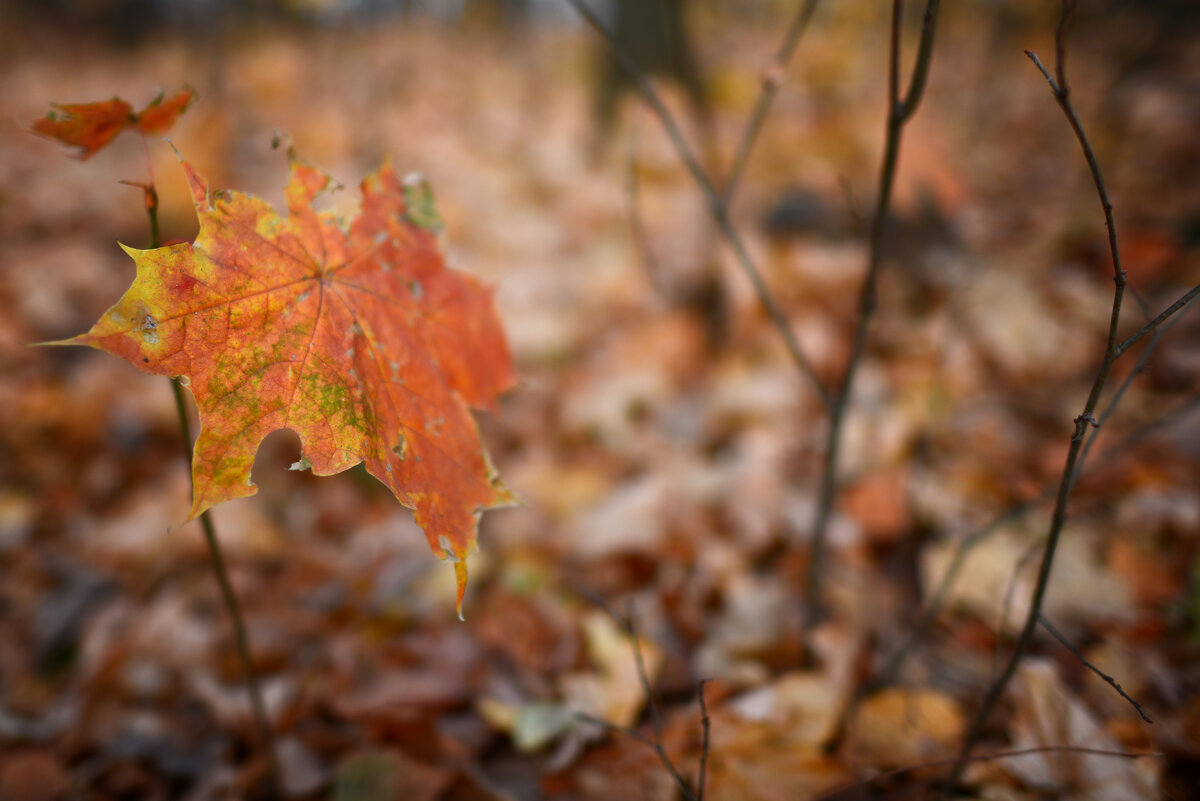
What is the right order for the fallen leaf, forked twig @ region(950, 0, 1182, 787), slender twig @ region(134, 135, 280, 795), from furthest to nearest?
the fallen leaf
slender twig @ region(134, 135, 280, 795)
forked twig @ region(950, 0, 1182, 787)

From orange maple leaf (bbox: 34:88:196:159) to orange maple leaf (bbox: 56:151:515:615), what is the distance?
6.9 inches

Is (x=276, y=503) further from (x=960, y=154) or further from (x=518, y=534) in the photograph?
(x=960, y=154)

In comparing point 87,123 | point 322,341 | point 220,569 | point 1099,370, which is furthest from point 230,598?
point 1099,370

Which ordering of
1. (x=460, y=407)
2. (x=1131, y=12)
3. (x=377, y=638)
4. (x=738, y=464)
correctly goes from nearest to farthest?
(x=460, y=407), (x=377, y=638), (x=738, y=464), (x=1131, y=12)

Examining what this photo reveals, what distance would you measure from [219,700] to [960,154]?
4.41 metres

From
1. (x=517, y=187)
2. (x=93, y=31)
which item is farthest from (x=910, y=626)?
(x=93, y=31)

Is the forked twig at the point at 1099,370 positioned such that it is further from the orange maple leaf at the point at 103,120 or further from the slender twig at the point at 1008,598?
the orange maple leaf at the point at 103,120

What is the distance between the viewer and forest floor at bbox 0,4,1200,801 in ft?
3.44

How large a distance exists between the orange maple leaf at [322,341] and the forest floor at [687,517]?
0.24 m

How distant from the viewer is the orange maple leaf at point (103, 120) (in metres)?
0.64

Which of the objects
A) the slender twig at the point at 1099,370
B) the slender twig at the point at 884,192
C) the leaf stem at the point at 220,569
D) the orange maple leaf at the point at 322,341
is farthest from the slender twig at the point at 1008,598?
the leaf stem at the point at 220,569

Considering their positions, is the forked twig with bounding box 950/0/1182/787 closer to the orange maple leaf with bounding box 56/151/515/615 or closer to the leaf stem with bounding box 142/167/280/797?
the orange maple leaf with bounding box 56/151/515/615

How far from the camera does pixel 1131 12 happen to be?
173 inches

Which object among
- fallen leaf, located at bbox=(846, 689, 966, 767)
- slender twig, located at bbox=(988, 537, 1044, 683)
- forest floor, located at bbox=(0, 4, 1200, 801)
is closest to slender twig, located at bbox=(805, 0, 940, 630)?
forest floor, located at bbox=(0, 4, 1200, 801)
